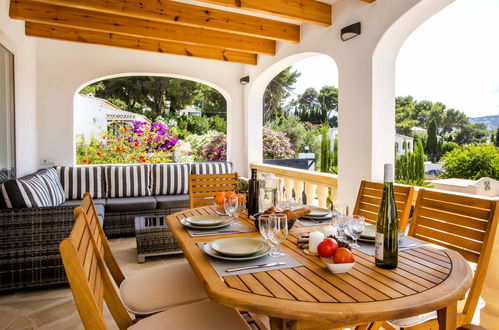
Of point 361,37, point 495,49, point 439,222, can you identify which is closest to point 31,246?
point 439,222

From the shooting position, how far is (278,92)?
8.54 m

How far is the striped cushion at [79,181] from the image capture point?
14.3 feet

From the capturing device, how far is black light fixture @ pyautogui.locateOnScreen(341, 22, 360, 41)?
3046 mm

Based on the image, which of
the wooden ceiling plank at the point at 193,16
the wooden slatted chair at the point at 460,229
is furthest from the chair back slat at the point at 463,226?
the wooden ceiling plank at the point at 193,16

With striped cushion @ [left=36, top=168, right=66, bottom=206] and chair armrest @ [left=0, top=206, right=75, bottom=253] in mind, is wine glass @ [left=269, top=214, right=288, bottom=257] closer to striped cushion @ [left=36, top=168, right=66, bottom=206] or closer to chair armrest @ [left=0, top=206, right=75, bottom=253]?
chair armrest @ [left=0, top=206, right=75, bottom=253]

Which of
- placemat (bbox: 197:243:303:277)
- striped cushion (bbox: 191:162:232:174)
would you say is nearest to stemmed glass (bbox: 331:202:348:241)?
placemat (bbox: 197:243:303:277)

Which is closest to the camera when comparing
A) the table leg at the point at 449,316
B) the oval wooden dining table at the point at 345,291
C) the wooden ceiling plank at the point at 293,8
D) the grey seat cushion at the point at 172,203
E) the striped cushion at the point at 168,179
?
the oval wooden dining table at the point at 345,291

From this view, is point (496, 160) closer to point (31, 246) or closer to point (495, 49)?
point (495, 49)

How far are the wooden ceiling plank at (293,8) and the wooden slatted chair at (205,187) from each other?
1498 mm

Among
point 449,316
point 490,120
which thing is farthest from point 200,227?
point 490,120

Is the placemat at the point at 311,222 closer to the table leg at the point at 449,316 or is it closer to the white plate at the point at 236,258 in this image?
the white plate at the point at 236,258

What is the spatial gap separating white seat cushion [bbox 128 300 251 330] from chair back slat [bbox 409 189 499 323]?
0.95m

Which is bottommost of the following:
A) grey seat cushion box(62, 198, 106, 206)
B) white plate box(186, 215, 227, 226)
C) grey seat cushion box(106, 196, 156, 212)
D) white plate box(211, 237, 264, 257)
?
grey seat cushion box(106, 196, 156, 212)

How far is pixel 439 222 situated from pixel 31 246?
2.79 meters
